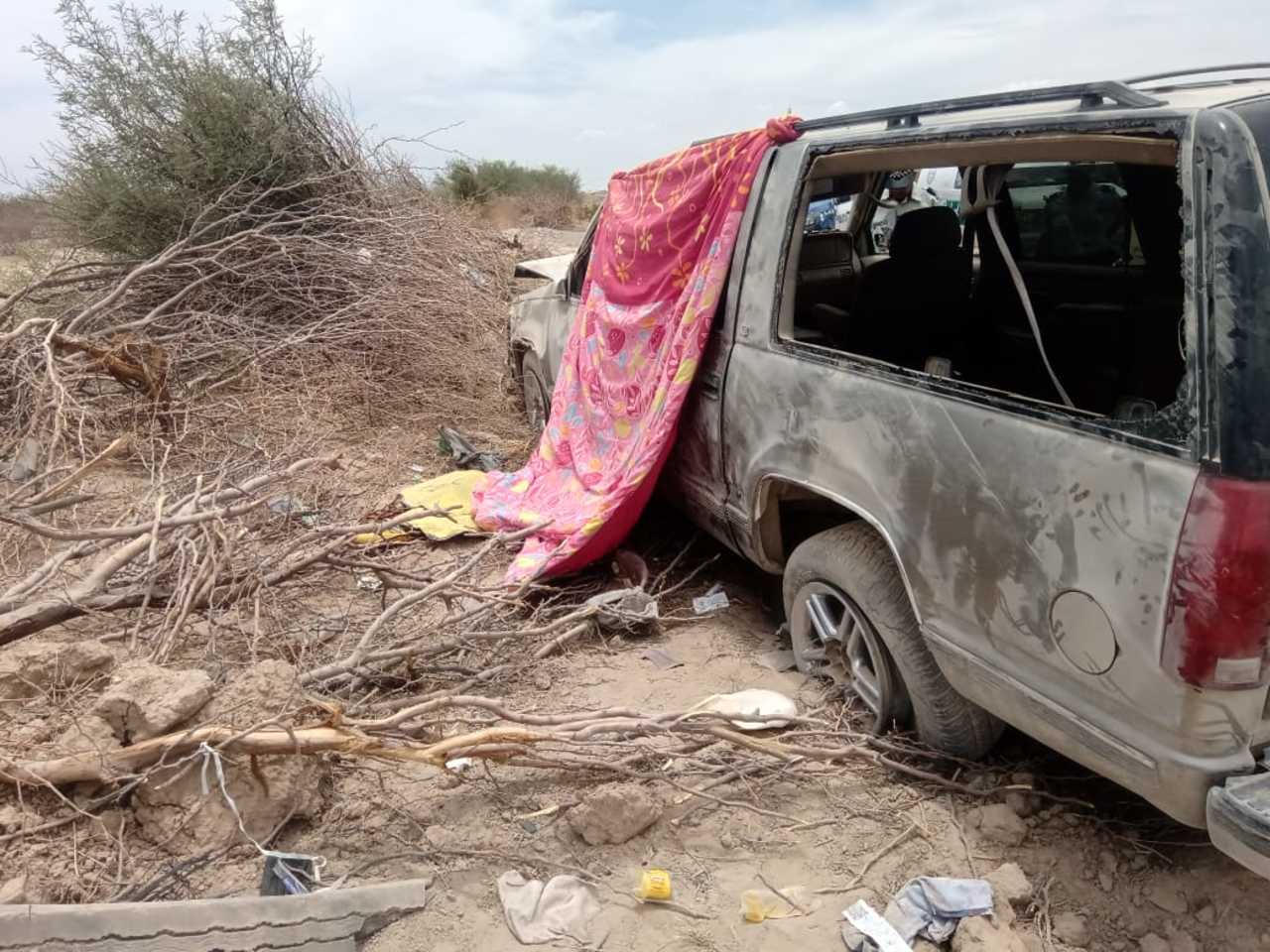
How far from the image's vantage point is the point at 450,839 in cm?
248

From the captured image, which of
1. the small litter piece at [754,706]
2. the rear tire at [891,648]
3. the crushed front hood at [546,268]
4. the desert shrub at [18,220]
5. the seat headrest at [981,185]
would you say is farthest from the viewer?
the desert shrub at [18,220]

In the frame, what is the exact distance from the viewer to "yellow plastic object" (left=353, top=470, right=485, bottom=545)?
450 centimetres

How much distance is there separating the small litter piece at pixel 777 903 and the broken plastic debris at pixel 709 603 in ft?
5.06

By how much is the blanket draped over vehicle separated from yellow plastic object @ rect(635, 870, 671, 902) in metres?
1.71

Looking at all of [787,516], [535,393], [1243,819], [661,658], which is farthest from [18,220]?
[1243,819]

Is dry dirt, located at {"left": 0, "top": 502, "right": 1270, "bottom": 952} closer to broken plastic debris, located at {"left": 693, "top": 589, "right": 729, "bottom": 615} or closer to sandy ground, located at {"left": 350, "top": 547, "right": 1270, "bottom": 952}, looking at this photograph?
sandy ground, located at {"left": 350, "top": 547, "right": 1270, "bottom": 952}

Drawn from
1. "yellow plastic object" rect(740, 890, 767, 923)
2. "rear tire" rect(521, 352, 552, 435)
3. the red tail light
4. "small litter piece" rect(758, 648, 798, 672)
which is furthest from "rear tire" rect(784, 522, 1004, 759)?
"rear tire" rect(521, 352, 552, 435)

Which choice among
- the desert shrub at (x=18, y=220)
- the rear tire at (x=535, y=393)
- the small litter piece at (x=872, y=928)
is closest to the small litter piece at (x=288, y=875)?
the small litter piece at (x=872, y=928)

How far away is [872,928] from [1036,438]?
1.21 meters

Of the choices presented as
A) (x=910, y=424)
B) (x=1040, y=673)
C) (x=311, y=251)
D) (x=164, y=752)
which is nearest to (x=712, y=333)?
(x=910, y=424)

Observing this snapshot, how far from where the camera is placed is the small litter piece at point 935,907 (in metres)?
2.11

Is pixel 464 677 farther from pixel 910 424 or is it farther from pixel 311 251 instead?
pixel 311 251

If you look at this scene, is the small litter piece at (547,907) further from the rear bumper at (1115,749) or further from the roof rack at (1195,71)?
the roof rack at (1195,71)

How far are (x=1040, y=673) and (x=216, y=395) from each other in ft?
18.8
